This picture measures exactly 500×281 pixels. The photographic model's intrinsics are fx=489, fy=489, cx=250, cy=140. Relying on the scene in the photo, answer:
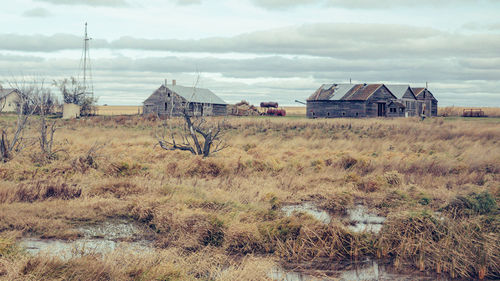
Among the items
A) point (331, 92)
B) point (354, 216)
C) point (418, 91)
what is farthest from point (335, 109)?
point (354, 216)

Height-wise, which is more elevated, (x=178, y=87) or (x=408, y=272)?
(x=178, y=87)

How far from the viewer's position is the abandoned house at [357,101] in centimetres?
5125

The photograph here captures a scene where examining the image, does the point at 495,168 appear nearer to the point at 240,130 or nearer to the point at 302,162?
the point at 302,162

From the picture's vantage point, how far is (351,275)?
784 centimetres

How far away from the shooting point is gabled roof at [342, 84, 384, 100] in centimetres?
A: 5094

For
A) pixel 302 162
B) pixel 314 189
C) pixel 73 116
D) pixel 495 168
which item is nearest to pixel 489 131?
pixel 495 168

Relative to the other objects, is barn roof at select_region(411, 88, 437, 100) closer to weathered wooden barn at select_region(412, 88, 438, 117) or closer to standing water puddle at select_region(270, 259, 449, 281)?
weathered wooden barn at select_region(412, 88, 438, 117)

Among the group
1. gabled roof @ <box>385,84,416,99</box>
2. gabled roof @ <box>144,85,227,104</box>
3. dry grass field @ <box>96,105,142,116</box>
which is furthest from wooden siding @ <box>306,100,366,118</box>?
dry grass field @ <box>96,105,142,116</box>

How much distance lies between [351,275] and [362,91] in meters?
46.1

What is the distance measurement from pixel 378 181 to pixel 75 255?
932cm

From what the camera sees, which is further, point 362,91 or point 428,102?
point 428,102

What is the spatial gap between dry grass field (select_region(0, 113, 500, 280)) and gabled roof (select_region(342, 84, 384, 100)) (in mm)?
30787

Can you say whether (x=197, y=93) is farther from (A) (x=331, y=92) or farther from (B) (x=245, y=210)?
(B) (x=245, y=210)

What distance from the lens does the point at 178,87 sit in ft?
196
